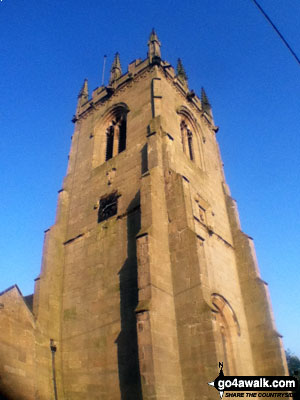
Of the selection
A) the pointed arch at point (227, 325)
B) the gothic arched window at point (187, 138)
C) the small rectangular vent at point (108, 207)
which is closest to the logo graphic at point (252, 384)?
the pointed arch at point (227, 325)

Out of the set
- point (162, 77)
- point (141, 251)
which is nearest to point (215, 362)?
point (141, 251)

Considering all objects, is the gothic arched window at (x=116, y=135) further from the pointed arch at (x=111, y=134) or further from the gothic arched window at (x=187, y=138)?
the gothic arched window at (x=187, y=138)

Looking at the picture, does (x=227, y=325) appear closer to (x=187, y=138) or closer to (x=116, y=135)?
(x=187, y=138)

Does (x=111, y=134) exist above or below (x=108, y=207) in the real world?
above

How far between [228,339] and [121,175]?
28.5ft

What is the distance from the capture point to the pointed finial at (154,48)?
71.2ft

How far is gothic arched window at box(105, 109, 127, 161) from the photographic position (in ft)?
65.9

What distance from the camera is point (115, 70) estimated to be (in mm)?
25359

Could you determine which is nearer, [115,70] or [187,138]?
[187,138]

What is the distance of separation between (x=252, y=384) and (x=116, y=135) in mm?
14315

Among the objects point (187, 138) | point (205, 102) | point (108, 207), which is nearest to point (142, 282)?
point (108, 207)

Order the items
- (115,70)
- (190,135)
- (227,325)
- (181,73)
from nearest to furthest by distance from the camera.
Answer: (227,325) → (190,135) → (115,70) → (181,73)

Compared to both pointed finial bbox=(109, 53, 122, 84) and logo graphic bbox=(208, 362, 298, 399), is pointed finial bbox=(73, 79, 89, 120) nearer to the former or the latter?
pointed finial bbox=(109, 53, 122, 84)

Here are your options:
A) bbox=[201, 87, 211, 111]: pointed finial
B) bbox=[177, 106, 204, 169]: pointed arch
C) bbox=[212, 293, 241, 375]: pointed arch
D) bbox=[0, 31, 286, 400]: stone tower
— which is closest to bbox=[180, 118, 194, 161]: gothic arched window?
bbox=[177, 106, 204, 169]: pointed arch
